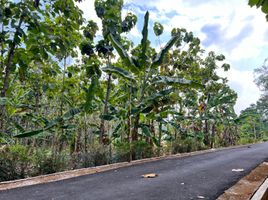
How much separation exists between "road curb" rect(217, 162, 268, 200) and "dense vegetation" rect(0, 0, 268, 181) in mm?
3566

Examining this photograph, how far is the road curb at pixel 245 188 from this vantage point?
13.5ft

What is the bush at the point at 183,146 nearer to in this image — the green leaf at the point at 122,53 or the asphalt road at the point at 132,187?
the green leaf at the point at 122,53

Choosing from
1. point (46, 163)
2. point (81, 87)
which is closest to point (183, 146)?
point (81, 87)

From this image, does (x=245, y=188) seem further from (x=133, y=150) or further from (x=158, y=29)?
(x=158, y=29)

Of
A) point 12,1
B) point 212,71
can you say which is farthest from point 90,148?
point 212,71

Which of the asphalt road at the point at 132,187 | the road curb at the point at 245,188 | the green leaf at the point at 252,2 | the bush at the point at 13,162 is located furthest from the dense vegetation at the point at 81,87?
the green leaf at the point at 252,2

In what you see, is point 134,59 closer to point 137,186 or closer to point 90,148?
point 90,148

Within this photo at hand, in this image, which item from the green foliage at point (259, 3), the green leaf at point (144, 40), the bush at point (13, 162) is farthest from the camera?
the green leaf at point (144, 40)

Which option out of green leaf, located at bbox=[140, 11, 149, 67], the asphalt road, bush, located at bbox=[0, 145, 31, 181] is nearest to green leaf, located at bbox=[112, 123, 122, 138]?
green leaf, located at bbox=[140, 11, 149, 67]

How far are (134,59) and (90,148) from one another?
10.1 ft

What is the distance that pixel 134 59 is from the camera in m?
9.28

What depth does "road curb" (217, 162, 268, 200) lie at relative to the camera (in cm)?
412

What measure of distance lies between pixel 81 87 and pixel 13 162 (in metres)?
5.01

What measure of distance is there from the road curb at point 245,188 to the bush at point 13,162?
382 centimetres
